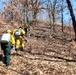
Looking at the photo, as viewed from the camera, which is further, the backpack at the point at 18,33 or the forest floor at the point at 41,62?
the backpack at the point at 18,33

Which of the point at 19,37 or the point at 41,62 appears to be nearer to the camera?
the point at 41,62

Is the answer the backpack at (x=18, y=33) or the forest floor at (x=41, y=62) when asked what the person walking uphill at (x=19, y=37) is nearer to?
the backpack at (x=18, y=33)

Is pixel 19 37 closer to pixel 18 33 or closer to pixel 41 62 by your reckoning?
pixel 18 33

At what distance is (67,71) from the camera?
454 inches

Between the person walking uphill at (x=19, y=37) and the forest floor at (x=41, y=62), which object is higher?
the person walking uphill at (x=19, y=37)

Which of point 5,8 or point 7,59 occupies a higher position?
point 5,8

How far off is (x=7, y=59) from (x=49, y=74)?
226 cm

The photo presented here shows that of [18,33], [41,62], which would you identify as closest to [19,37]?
[18,33]

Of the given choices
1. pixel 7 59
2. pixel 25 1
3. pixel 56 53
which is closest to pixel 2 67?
pixel 7 59

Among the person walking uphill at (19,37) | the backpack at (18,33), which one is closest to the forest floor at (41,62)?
the person walking uphill at (19,37)

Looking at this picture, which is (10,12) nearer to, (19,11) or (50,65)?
(19,11)

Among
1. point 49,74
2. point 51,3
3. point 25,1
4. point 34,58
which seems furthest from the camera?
point 51,3

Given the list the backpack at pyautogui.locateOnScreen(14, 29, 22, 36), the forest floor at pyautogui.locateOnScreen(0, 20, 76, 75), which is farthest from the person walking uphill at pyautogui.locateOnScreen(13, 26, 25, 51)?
the forest floor at pyautogui.locateOnScreen(0, 20, 76, 75)

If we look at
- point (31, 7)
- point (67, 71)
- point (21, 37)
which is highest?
point (31, 7)
